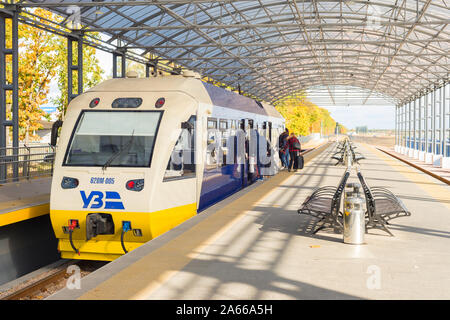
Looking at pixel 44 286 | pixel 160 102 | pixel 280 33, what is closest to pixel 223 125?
pixel 160 102

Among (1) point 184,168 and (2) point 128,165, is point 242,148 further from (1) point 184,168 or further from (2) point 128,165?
(2) point 128,165

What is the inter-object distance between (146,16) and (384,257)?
64.1 feet

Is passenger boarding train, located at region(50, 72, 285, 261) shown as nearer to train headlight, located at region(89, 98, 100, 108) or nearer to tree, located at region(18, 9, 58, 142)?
train headlight, located at region(89, 98, 100, 108)

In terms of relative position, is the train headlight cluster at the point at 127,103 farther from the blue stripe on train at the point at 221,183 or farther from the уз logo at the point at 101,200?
the blue stripe on train at the point at 221,183

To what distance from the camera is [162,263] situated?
6.93m

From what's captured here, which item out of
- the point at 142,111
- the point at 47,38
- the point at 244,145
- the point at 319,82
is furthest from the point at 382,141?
the point at 142,111

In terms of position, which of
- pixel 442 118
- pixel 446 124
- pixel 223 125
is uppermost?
pixel 442 118

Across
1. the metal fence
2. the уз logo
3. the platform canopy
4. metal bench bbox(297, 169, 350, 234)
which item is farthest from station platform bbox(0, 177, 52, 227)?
the platform canopy

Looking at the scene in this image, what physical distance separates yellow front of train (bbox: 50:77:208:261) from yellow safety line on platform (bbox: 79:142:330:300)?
28.5 inches

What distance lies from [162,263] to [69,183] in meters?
3.02

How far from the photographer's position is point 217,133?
12258mm

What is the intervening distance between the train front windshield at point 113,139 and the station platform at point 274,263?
149cm

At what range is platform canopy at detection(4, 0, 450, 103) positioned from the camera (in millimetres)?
22609

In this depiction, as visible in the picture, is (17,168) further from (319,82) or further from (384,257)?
(319,82)
